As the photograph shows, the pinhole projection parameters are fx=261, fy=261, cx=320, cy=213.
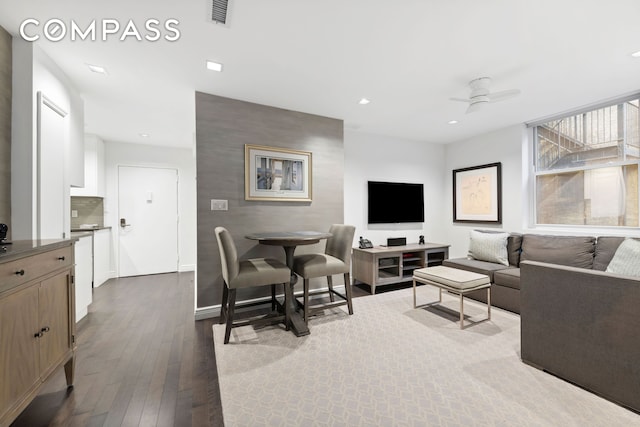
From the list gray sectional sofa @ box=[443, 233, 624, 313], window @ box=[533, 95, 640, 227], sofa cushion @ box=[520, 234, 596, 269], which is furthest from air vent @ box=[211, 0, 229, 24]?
window @ box=[533, 95, 640, 227]

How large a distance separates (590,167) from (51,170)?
603 cm

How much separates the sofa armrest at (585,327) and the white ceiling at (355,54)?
176 cm

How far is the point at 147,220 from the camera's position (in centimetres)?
484

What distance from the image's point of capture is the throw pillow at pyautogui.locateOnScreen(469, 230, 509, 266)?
3.43 meters

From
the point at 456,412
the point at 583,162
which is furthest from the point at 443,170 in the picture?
the point at 456,412

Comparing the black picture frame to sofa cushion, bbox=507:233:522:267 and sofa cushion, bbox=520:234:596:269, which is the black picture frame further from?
sofa cushion, bbox=520:234:596:269

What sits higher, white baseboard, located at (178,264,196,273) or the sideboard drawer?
the sideboard drawer

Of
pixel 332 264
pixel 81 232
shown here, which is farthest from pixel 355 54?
pixel 81 232

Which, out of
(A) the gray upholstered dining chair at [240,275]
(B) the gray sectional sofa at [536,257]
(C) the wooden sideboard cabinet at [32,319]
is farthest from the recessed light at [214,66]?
(B) the gray sectional sofa at [536,257]

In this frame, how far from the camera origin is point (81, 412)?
4.95 ft

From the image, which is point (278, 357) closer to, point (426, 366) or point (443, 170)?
point (426, 366)

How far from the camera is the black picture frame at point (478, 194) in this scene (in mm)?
4270

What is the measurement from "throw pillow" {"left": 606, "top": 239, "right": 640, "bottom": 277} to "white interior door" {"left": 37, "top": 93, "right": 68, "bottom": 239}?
489 centimetres

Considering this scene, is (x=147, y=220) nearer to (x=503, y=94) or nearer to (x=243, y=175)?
(x=243, y=175)
